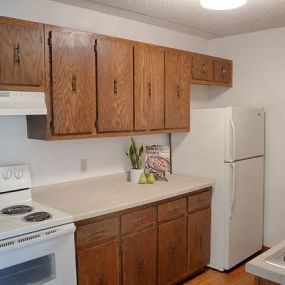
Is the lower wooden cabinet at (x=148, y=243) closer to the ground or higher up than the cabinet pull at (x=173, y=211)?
closer to the ground

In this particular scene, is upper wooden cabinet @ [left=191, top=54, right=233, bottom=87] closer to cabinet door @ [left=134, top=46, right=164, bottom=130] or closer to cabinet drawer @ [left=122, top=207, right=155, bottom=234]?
cabinet door @ [left=134, top=46, right=164, bottom=130]

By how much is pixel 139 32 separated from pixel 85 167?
141cm

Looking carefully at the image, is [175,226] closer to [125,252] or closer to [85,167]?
[125,252]

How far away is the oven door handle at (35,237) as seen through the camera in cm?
172

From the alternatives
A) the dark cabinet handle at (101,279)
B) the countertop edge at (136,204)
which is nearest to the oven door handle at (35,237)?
the countertop edge at (136,204)

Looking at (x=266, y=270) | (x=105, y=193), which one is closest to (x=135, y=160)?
(x=105, y=193)

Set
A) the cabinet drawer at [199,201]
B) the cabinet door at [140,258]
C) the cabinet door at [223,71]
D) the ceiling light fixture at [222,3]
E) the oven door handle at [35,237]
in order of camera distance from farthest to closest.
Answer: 1. the cabinet door at [223,71]
2. the cabinet drawer at [199,201]
3. the cabinet door at [140,258]
4. the ceiling light fixture at [222,3]
5. the oven door handle at [35,237]

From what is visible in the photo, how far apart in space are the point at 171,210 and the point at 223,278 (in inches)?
35.3

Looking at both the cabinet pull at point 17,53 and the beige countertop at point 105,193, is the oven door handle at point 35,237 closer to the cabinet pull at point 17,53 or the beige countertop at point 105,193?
the beige countertop at point 105,193

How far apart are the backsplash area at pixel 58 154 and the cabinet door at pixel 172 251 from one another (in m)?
0.76

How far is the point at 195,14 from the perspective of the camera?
9.68ft

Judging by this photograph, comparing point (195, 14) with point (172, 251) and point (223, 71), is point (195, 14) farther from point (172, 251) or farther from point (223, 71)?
point (172, 251)

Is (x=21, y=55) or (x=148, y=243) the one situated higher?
(x=21, y=55)

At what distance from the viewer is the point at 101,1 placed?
2625 millimetres
